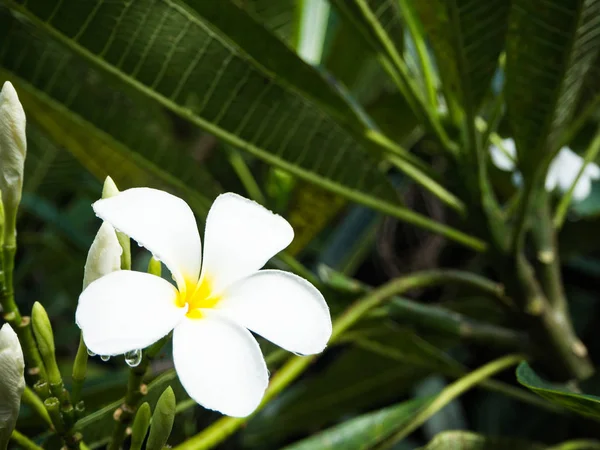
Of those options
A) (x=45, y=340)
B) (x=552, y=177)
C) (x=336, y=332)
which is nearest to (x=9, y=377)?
(x=45, y=340)

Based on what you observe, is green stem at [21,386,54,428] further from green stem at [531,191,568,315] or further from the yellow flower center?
green stem at [531,191,568,315]

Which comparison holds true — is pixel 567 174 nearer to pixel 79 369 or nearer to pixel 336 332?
pixel 336 332

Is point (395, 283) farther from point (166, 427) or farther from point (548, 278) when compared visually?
point (166, 427)

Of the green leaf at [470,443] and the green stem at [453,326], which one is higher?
A: the green stem at [453,326]

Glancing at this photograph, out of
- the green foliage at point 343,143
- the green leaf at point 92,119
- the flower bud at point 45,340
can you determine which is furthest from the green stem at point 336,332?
the green leaf at point 92,119

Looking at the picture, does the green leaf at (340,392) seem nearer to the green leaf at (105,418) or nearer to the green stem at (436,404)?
the green stem at (436,404)

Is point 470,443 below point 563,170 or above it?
below

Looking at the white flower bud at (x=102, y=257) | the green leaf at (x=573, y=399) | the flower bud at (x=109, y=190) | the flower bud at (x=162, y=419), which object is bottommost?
the flower bud at (x=162, y=419)

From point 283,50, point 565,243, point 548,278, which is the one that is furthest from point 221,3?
point 565,243

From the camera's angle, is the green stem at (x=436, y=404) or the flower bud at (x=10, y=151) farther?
the green stem at (x=436, y=404)
